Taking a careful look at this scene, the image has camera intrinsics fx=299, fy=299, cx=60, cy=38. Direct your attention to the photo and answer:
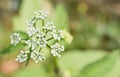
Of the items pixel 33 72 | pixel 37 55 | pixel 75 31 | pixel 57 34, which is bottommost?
pixel 33 72

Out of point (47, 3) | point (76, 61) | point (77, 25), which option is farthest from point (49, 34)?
point (47, 3)

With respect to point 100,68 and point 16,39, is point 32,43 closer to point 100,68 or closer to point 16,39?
point 16,39

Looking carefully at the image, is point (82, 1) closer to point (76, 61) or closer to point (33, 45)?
point (76, 61)

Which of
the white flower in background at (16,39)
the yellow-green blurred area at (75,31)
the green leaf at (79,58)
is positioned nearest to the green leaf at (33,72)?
the yellow-green blurred area at (75,31)

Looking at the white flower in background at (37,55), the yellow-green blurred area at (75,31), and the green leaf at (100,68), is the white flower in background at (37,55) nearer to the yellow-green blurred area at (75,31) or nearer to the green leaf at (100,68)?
the green leaf at (100,68)

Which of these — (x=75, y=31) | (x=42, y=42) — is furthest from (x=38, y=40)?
(x=75, y=31)

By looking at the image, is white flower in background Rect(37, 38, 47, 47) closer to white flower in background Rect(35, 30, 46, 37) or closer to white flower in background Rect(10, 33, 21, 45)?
white flower in background Rect(35, 30, 46, 37)

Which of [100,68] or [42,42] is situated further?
[100,68]
